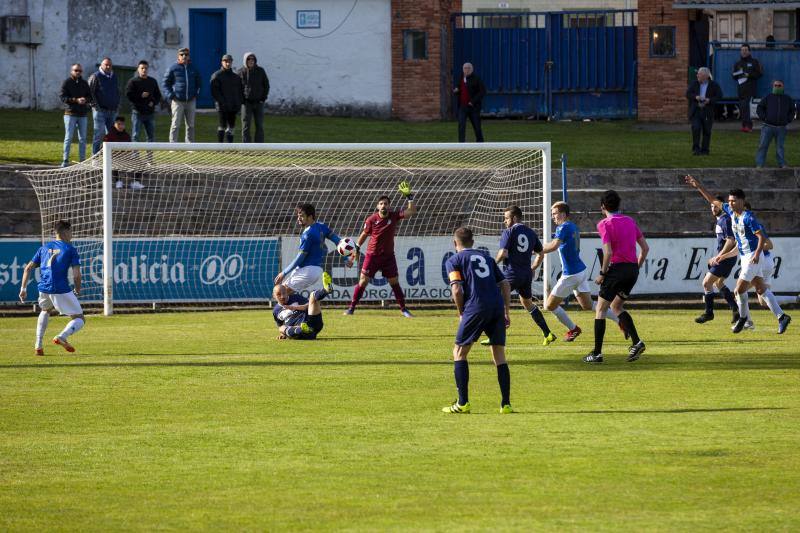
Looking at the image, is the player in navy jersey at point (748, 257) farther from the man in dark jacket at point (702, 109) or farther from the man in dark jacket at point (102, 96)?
the man in dark jacket at point (102, 96)

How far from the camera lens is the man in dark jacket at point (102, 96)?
89.9ft

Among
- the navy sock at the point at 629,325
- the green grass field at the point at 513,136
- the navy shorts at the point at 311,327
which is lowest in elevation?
the navy shorts at the point at 311,327

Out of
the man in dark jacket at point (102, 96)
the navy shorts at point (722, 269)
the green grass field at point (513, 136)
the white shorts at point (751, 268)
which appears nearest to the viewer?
the white shorts at point (751, 268)

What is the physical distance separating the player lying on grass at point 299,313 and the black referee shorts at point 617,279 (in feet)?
14.1

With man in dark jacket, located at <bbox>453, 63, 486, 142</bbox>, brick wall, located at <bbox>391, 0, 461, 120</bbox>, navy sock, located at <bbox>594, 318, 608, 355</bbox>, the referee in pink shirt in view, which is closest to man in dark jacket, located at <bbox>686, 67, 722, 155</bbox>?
man in dark jacket, located at <bbox>453, 63, 486, 142</bbox>

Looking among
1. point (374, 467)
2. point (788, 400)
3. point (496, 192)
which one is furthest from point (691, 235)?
point (374, 467)

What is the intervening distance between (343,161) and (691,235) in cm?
720

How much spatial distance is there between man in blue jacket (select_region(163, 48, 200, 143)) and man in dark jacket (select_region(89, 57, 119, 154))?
44.6 inches

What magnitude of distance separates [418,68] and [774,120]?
11.8 metres

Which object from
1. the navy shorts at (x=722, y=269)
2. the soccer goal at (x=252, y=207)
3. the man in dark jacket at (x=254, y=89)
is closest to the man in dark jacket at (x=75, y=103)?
the soccer goal at (x=252, y=207)

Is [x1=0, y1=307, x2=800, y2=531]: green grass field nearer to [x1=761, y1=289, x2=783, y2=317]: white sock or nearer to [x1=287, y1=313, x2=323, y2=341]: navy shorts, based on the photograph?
[x1=287, y1=313, x2=323, y2=341]: navy shorts

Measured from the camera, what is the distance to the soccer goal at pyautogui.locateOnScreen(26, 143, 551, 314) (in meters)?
23.2

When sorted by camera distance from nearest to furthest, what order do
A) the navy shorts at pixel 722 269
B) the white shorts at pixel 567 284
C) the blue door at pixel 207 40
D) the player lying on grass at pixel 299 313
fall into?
1. the white shorts at pixel 567 284
2. the player lying on grass at pixel 299 313
3. the navy shorts at pixel 722 269
4. the blue door at pixel 207 40

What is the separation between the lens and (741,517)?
8.14 m
